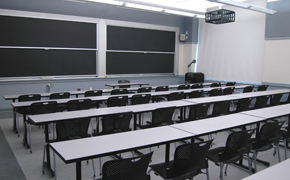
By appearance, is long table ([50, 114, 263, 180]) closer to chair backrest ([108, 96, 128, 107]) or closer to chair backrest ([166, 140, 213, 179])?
chair backrest ([166, 140, 213, 179])

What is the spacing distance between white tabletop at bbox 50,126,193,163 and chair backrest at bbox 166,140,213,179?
0.22 m

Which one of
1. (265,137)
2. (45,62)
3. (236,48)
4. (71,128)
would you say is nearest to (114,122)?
(71,128)

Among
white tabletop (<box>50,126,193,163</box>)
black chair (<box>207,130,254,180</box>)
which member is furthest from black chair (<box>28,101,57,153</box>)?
black chair (<box>207,130,254,180</box>)

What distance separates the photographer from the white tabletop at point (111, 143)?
2.09 meters

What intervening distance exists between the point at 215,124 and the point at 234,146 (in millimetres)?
436

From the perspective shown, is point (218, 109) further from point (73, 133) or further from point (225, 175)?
point (73, 133)

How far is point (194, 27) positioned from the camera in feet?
34.8

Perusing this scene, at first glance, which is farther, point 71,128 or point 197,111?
point 197,111

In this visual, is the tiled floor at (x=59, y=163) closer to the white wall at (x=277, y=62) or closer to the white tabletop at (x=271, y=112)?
the white tabletop at (x=271, y=112)

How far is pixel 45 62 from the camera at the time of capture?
7691 mm

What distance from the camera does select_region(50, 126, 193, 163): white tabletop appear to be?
6.87 feet

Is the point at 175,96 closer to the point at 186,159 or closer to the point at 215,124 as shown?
the point at 215,124

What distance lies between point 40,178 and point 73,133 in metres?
0.71

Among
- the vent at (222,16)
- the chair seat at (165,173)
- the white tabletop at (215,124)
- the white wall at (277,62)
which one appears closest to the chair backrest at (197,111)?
the white tabletop at (215,124)
